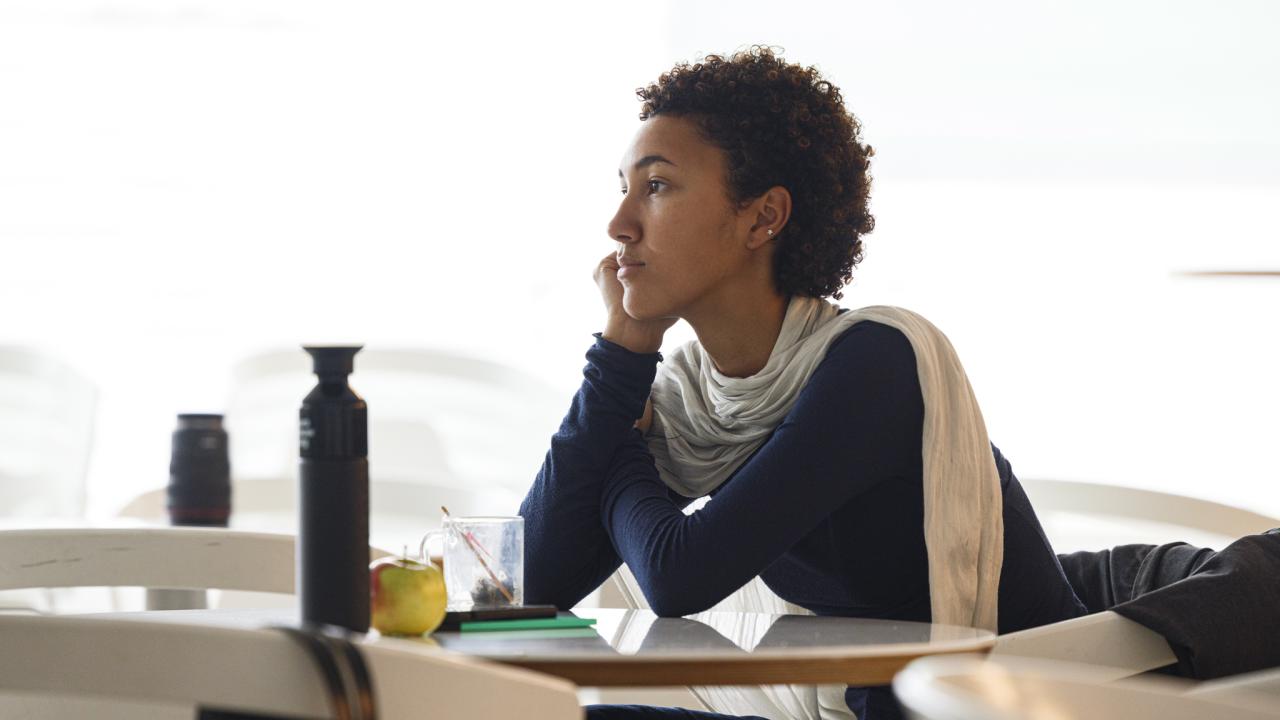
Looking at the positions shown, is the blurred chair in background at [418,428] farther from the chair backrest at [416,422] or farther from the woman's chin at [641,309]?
the woman's chin at [641,309]

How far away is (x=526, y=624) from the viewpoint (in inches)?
53.9

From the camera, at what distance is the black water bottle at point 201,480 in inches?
72.1

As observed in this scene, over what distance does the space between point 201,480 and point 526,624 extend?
0.68 meters

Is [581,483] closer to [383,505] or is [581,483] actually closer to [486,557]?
[486,557]

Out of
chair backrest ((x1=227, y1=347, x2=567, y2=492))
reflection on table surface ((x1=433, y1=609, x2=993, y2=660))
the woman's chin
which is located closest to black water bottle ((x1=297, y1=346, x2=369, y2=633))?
reflection on table surface ((x1=433, y1=609, x2=993, y2=660))

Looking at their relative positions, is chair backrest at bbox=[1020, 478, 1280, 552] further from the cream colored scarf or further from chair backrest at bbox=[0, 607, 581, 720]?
chair backrest at bbox=[0, 607, 581, 720]

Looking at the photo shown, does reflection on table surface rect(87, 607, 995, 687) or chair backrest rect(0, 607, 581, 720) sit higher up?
chair backrest rect(0, 607, 581, 720)

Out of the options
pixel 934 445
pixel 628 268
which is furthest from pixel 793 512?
pixel 628 268

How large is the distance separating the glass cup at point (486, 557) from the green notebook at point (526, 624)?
9 centimetres

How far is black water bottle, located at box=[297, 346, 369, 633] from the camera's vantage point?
1177mm

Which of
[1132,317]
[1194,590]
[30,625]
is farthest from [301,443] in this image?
[1132,317]

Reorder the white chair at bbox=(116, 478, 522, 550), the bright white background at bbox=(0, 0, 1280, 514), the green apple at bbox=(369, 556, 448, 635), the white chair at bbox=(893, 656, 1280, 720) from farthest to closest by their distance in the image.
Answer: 1. the bright white background at bbox=(0, 0, 1280, 514)
2. the white chair at bbox=(116, 478, 522, 550)
3. the green apple at bbox=(369, 556, 448, 635)
4. the white chair at bbox=(893, 656, 1280, 720)

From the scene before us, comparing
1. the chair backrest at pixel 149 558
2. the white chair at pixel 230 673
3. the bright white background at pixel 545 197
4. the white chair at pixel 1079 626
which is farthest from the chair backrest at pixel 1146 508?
the bright white background at pixel 545 197

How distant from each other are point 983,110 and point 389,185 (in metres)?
1.68
